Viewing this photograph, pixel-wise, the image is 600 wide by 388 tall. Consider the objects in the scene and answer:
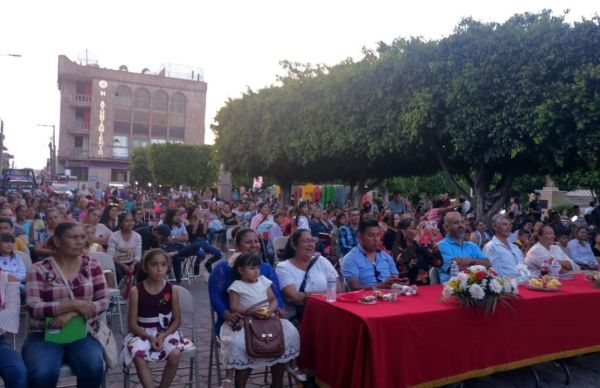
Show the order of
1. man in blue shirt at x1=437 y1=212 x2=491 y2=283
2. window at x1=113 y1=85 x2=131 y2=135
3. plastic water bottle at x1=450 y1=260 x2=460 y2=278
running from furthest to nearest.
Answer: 1. window at x1=113 y1=85 x2=131 y2=135
2. man in blue shirt at x1=437 y1=212 x2=491 y2=283
3. plastic water bottle at x1=450 y1=260 x2=460 y2=278

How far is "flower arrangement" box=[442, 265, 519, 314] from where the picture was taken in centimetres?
438

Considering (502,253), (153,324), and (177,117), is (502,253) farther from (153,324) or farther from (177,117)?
(177,117)

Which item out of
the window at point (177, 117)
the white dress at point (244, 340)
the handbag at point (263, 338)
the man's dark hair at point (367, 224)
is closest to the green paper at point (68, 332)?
the white dress at point (244, 340)

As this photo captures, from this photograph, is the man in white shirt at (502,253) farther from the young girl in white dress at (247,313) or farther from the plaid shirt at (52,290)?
the plaid shirt at (52,290)

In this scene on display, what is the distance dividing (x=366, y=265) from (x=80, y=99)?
63768 mm

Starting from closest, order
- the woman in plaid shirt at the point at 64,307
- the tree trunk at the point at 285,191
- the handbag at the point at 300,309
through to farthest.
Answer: the woman in plaid shirt at the point at 64,307 → the handbag at the point at 300,309 → the tree trunk at the point at 285,191

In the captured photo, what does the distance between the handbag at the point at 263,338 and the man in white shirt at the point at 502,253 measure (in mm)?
3298

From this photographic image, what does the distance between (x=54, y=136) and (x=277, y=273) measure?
6292 cm

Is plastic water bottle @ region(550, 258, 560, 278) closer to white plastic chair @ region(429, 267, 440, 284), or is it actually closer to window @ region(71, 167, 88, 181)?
white plastic chair @ region(429, 267, 440, 284)

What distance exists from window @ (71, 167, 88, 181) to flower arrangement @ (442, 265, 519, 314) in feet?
208

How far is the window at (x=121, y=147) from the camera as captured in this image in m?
61.9

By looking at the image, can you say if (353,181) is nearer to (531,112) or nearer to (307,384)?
(531,112)

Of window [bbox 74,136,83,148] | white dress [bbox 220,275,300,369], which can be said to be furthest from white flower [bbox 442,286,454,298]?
window [bbox 74,136,83,148]

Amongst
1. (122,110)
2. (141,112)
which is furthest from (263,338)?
(141,112)
